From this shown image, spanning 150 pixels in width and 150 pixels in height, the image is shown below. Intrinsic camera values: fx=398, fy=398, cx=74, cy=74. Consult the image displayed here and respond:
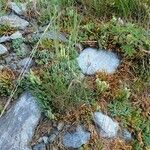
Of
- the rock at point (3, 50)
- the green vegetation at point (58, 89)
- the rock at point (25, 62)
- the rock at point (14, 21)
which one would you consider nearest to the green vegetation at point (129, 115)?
the green vegetation at point (58, 89)

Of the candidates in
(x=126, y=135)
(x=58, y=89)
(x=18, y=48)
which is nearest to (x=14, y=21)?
(x=18, y=48)

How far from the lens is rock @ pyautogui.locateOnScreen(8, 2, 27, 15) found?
451 cm

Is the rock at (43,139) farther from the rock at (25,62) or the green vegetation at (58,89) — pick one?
the rock at (25,62)

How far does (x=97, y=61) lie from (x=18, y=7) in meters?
1.16

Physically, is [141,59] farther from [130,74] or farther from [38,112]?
[38,112]

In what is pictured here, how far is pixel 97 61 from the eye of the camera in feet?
13.6

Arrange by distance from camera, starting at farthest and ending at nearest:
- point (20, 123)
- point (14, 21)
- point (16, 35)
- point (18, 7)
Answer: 1. point (18, 7)
2. point (14, 21)
3. point (16, 35)
4. point (20, 123)

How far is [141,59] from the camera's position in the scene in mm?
4105

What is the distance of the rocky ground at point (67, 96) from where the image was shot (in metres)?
3.63

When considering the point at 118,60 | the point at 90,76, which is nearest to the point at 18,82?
the point at 90,76

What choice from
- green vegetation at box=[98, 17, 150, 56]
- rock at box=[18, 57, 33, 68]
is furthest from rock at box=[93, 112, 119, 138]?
rock at box=[18, 57, 33, 68]

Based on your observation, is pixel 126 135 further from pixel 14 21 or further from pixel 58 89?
pixel 14 21

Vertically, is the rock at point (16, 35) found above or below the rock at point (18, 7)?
below

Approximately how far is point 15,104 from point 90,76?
797 millimetres
